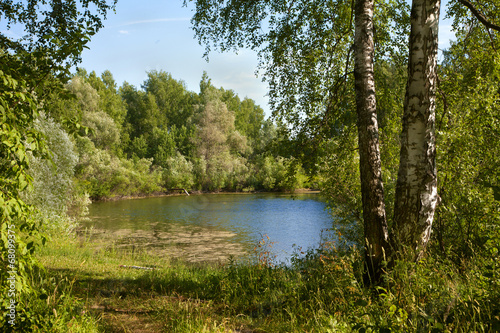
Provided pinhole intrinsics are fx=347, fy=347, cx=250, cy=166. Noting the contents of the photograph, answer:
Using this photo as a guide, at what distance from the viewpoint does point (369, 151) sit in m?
4.03

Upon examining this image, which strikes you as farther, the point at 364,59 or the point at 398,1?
the point at 398,1

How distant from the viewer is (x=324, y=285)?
13.1 ft

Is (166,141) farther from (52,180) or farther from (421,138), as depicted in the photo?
(421,138)

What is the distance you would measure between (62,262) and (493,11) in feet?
30.2

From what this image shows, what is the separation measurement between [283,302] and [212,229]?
13325 millimetres

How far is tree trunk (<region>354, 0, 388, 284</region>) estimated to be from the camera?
151 inches

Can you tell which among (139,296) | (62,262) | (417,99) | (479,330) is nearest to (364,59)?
(417,99)

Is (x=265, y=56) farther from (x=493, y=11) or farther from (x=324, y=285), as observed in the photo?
(x=324, y=285)

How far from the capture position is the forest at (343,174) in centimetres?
275

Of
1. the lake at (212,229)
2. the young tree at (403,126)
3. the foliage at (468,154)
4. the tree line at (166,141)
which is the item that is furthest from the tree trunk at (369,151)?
the tree line at (166,141)

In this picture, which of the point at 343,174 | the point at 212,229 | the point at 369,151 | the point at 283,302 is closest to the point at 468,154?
the point at 343,174

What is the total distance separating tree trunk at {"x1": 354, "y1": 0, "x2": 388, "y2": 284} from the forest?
2 centimetres

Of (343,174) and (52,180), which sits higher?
(343,174)

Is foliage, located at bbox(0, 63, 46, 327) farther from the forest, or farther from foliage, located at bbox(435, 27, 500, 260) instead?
foliage, located at bbox(435, 27, 500, 260)
